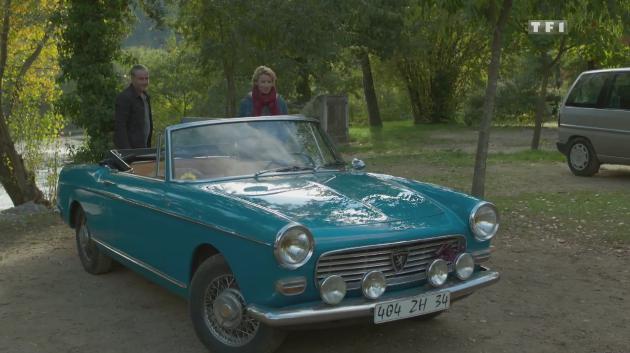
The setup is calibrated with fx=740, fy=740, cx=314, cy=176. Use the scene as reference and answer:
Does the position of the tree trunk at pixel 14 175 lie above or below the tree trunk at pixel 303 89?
below

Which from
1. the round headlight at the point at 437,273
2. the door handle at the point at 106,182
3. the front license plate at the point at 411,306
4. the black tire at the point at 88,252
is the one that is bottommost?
the black tire at the point at 88,252

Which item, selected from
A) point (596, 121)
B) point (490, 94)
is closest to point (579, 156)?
point (596, 121)

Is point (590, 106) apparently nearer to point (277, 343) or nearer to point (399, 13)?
point (277, 343)

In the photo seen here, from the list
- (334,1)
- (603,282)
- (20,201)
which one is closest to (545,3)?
(603,282)

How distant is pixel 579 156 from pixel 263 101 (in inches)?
297

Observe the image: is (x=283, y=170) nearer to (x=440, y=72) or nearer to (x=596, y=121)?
(x=596, y=121)

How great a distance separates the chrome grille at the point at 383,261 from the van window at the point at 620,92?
8.59m

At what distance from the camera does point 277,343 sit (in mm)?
4316

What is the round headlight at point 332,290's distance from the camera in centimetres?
414

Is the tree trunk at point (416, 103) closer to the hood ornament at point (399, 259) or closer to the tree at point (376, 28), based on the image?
the tree at point (376, 28)

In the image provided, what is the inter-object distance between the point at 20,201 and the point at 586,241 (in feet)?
34.7

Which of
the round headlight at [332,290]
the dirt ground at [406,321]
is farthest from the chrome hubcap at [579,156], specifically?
the round headlight at [332,290]

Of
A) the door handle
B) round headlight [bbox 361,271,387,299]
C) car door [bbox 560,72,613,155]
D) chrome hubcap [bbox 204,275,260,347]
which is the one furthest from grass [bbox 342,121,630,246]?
chrome hubcap [bbox 204,275,260,347]

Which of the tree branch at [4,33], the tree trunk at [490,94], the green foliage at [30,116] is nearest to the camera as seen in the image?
the tree trunk at [490,94]
